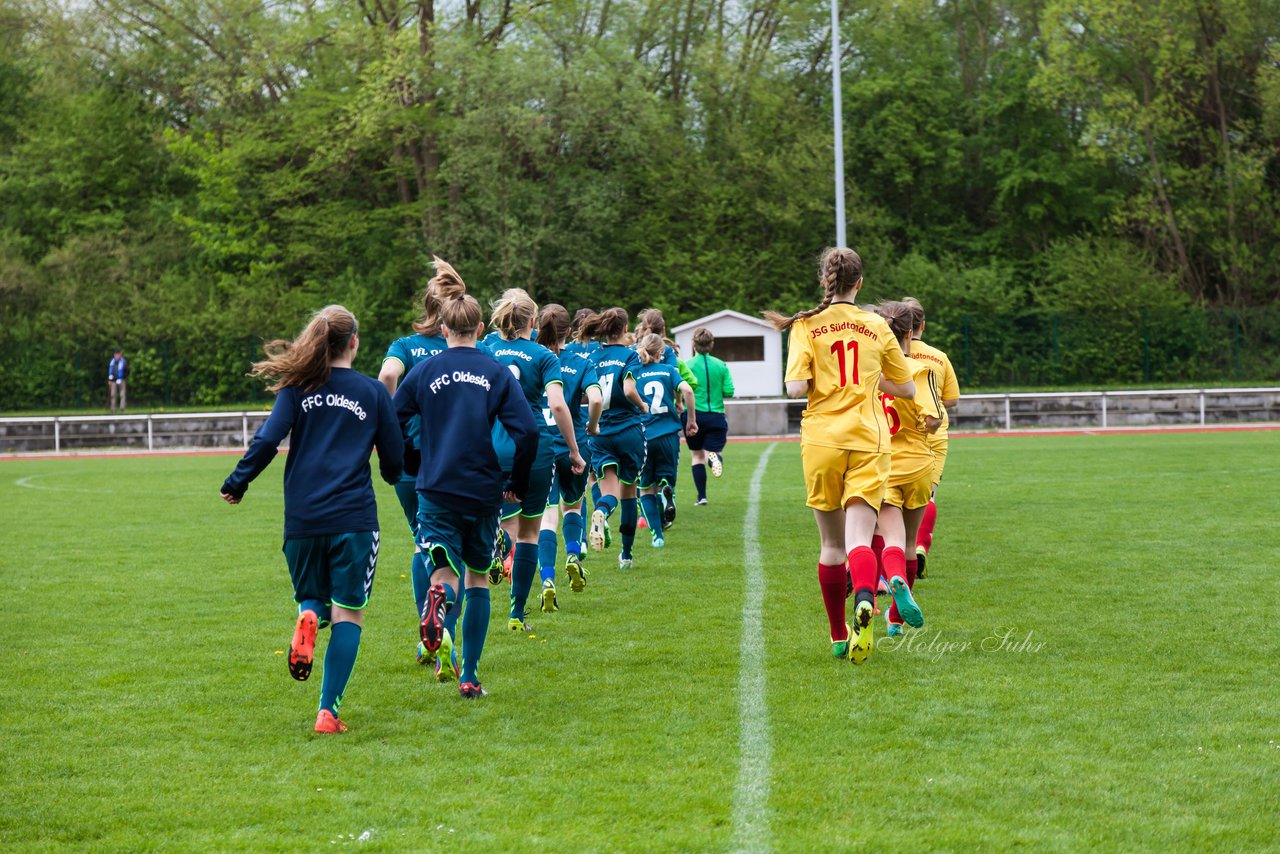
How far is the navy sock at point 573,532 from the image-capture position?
976 cm

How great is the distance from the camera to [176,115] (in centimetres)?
4691

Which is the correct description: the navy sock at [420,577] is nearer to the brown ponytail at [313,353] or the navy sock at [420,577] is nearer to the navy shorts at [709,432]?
the brown ponytail at [313,353]

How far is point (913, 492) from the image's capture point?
26.0 ft

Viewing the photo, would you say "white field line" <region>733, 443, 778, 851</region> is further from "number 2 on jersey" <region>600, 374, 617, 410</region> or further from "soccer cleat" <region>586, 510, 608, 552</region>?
"number 2 on jersey" <region>600, 374, 617, 410</region>

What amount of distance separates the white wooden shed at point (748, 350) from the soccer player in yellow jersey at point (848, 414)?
1067 inches

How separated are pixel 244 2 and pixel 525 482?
40687mm

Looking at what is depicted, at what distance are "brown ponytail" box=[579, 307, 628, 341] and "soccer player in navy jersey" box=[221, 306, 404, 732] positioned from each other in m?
4.22

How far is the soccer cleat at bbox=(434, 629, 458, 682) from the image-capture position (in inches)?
263

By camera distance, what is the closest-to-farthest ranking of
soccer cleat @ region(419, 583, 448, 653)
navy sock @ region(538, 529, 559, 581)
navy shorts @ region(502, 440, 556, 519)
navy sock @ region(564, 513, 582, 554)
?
soccer cleat @ region(419, 583, 448, 653) < navy shorts @ region(502, 440, 556, 519) < navy sock @ region(538, 529, 559, 581) < navy sock @ region(564, 513, 582, 554)

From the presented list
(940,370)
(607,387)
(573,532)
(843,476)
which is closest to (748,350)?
(607,387)

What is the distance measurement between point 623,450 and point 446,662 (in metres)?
4.11

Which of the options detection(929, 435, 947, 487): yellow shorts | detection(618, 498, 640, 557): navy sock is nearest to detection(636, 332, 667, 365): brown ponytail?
detection(618, 498, 640, 557): navy sock

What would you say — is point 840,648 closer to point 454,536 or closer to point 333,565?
point 454,536

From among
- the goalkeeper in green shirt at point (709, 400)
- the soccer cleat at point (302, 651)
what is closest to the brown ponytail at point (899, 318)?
the soccer cleat at point (302, 651)
